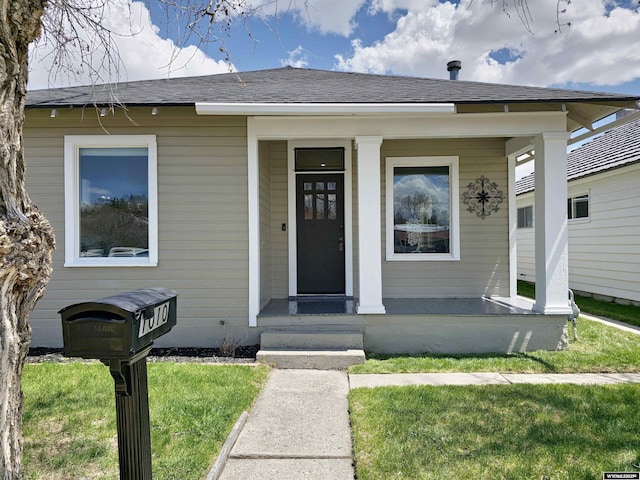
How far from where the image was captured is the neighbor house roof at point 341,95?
191 inches

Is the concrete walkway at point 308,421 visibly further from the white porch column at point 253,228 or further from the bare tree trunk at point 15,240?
the bare tree trunk at point 15,240

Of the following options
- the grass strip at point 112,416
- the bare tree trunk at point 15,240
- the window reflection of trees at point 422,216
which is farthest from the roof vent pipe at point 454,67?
the bare tree trunk at point 15,240

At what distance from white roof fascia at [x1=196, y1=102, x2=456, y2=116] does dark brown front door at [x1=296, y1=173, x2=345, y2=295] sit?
76.8 inches

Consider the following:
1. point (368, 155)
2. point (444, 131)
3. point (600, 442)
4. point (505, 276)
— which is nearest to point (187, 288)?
point (368, 155)

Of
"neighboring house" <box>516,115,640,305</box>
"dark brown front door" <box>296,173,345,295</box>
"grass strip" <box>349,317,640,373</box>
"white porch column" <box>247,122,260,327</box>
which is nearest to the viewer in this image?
"grass strip" <box>349,317,640,373</box>

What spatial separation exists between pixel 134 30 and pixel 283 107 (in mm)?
1701

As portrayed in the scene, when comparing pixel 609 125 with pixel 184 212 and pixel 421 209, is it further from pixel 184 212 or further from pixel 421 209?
pixel 184 212

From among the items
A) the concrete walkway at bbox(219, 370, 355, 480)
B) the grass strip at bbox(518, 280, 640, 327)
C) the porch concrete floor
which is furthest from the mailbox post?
the grass strip at bbox(518, 280, 640, 327)

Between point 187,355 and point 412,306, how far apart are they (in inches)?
119

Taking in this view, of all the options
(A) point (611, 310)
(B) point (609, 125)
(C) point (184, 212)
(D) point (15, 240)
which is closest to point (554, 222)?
(B) point (609, 125)

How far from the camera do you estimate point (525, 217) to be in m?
12.9

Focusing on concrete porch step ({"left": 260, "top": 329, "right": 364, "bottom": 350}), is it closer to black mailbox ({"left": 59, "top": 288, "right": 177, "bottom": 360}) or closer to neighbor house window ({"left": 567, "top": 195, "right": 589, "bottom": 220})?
black mailbox ({"left": 59, "top": 288, "right": 177, "bottom": 360})

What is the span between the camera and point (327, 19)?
368 cm

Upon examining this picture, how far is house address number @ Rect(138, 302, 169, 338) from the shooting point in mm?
1535
